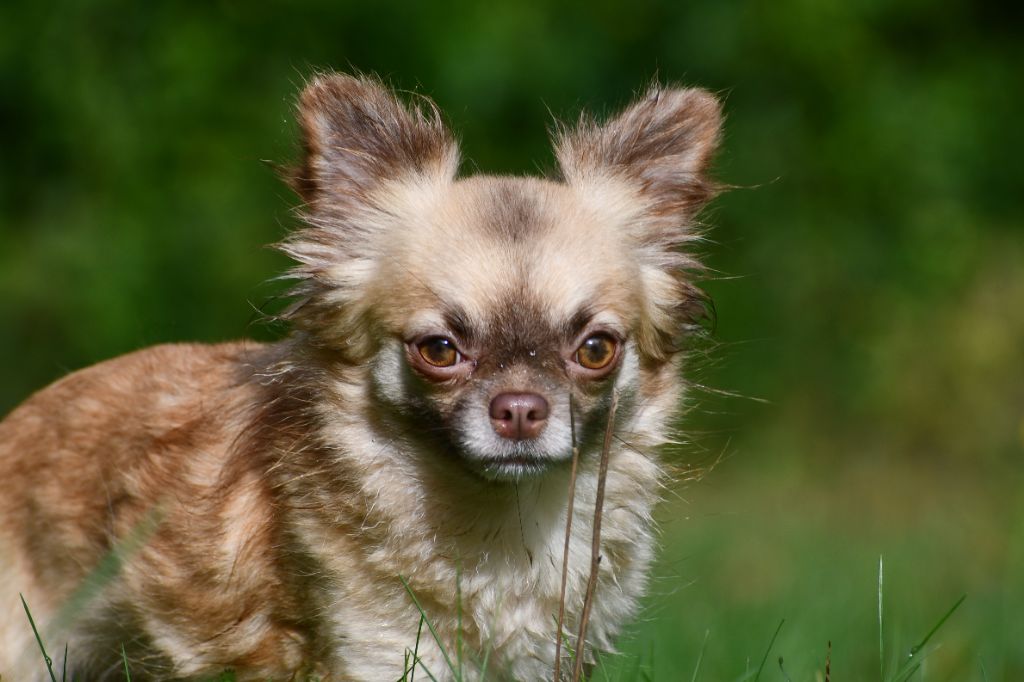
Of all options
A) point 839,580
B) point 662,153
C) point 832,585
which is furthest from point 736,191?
point 662,153

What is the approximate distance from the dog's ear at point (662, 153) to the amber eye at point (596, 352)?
0.69 m

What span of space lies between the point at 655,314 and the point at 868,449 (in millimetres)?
8896

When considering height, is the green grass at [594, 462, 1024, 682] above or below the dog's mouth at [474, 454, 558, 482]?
below

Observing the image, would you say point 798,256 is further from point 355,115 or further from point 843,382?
point 355,115

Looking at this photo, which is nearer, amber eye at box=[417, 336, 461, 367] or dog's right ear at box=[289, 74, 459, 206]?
amber eye at box=[417, 336, 461, 367]

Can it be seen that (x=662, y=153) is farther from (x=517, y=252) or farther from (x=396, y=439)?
(x=396, y=439)

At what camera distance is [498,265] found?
12.5 ft

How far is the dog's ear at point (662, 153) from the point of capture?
433cm

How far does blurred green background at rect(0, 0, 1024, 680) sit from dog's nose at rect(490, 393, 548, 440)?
567 centimetres

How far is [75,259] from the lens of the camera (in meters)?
10.9

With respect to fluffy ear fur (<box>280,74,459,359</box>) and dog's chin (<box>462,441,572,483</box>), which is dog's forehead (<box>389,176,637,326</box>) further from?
dog's chin (<box>462,441,572,483</box>)

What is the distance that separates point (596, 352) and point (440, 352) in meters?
0.47

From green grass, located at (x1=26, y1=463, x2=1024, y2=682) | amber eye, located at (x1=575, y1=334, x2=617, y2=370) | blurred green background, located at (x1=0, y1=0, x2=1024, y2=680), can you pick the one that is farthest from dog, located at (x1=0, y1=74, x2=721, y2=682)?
blurred green background, located at (x1=0, y1=0, x2=1024, y2=680)

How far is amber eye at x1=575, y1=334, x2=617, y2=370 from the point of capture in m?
3.78
